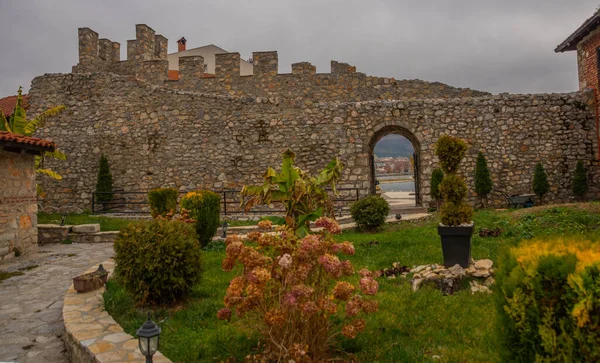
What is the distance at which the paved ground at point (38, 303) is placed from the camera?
17.5 feet

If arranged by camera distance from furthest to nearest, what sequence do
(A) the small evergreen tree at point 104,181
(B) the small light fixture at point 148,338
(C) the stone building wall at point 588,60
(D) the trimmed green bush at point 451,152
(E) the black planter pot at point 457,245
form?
(A) the small evergreen tree at point 104,181, (C) the stone building wall at point 588,60, (D) the trimmed green bush at point 451,152, (E) the black planter pot at point 457,245, (B) the small light fixture at point 148,338

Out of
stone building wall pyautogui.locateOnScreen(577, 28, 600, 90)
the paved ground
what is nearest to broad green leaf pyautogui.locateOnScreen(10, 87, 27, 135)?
the paved ground

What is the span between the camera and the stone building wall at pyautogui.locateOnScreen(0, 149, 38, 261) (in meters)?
10.2

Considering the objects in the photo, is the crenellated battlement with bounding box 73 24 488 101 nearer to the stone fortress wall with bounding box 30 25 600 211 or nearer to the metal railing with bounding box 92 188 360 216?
the stone fortress wall with bounding box 30 25 600 211

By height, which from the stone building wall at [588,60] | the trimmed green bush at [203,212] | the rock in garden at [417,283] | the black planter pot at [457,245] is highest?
the stone building wall at [588,60]

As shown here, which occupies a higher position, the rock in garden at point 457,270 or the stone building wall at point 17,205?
the stone building wall at point 17,205

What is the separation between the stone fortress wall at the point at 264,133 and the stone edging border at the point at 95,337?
10.8 metres

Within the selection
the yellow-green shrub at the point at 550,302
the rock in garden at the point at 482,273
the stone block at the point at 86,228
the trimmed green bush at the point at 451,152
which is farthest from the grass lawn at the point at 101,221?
the yellow-green shrub at the point at 550,302

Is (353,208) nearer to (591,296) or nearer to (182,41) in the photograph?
(591,296)

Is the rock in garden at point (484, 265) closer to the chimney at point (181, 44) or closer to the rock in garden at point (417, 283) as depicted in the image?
the rock in garden at point (417, 283)

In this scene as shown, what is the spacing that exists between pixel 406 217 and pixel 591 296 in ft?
39.6

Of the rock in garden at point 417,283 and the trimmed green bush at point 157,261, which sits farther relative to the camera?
the rock in garden at point 417,283

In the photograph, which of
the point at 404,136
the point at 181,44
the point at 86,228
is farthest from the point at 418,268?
the point at 181,44

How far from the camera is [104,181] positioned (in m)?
17.0
